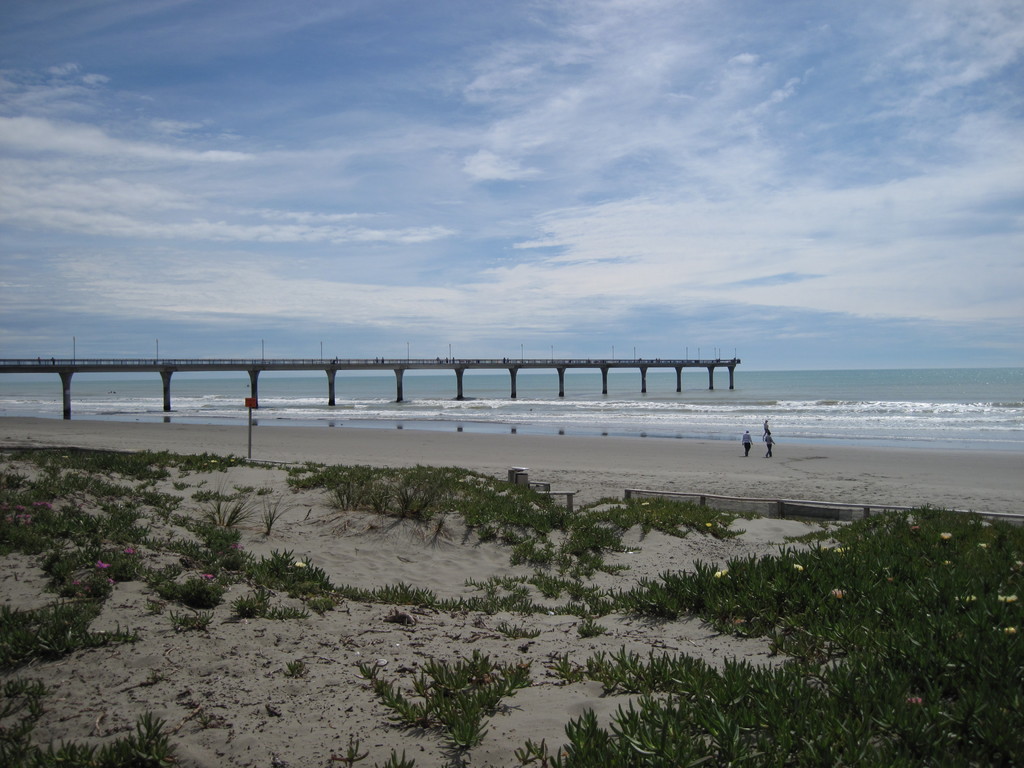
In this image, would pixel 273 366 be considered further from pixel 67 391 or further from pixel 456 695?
pixel 456 695

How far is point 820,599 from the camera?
4797 millimetres

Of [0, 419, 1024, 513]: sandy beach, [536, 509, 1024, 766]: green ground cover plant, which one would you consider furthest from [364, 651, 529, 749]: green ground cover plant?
[0, 419, 1024, 513]: sandy beach

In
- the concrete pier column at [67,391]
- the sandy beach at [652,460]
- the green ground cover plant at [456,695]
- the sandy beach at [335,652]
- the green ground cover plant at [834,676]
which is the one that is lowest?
the sandy beach at [652,460]

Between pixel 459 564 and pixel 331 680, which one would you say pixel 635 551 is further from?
pixel 331 680

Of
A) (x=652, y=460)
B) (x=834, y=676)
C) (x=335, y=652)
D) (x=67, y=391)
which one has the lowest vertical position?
(x=652, y=460)

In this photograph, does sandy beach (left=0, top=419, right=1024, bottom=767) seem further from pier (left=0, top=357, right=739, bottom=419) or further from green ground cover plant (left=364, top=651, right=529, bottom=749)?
pier (left=0, top=357, right=739, bottom=419)

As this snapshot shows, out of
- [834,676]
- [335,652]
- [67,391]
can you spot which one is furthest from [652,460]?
[67,391]

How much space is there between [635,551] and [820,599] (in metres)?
4.44

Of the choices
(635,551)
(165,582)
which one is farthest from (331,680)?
(635,551)

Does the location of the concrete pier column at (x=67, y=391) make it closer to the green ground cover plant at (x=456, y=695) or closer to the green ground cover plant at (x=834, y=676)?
the green ground cover plant at (x=456, y=695)

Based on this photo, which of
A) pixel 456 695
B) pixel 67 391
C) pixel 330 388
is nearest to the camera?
pixel 456 695

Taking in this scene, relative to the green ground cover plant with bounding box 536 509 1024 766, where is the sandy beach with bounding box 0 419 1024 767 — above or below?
below

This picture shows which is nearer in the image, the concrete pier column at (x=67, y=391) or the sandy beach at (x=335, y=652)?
the sandy beach at (x=335, y=652)

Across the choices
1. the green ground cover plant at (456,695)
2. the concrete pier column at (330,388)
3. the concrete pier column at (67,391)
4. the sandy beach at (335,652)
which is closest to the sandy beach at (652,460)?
the sandy beach at (335,652)
